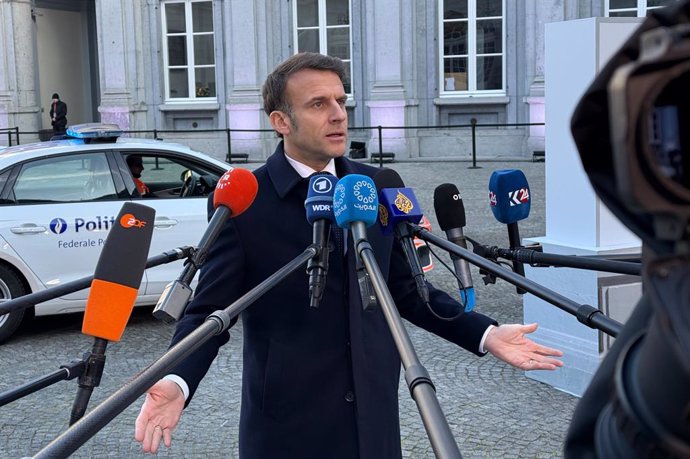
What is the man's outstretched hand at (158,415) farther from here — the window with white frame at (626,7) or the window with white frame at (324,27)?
the window with white frame at (324,27)

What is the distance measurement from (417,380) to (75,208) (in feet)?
22.0

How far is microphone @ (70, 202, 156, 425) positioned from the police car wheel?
5.69 metres

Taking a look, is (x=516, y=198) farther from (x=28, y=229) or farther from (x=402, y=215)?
(x=28, y=229)

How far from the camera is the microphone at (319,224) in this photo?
94.4 inches

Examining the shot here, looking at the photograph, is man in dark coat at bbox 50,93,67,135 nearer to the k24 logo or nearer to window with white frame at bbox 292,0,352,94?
window with white frame at bbox 292,0,352,94

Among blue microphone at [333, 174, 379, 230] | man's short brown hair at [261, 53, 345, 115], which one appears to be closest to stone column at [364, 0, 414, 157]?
man's short brown hair at [261, 53, 345, 115]

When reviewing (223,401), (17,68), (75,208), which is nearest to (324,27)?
(17,68)

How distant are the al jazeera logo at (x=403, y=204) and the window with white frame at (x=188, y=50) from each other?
22.0 meters

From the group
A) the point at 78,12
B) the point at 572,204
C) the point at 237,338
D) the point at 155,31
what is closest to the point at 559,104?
the point at 572,204

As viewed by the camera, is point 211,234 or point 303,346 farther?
point 303,346

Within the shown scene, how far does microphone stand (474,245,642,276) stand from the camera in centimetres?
239

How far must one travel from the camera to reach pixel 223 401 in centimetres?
618

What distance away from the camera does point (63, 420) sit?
19.2 ft

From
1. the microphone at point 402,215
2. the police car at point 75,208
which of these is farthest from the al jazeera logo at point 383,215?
the police car at point 75,208
